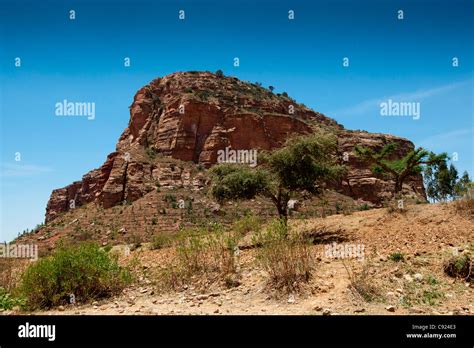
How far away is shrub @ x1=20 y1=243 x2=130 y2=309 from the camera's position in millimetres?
8125

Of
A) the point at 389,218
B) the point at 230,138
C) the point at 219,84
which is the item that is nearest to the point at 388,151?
the point at 389,218

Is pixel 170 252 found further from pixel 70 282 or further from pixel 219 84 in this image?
pixel 219 84

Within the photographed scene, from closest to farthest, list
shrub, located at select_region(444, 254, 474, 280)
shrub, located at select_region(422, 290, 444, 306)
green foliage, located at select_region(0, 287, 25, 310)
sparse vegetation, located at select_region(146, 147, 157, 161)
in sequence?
shrub, located at select_region(422, 290, 444, 306)
green foliage, located at select_region(0, 287, 25, 310)
shrub, located at select_region(444, 254, 474, 280)
sparse vegetation, located at select_region(146, 147, 157, 161)

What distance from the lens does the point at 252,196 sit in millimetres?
16188

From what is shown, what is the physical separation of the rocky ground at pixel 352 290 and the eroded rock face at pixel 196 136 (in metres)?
46.6

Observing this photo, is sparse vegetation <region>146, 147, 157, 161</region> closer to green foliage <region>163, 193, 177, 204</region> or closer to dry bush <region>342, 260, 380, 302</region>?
green foliage <region>163, 193, 177, 204</region>

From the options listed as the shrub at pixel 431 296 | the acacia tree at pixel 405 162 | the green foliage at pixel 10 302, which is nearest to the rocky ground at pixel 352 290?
the shrub at pixel 431 296

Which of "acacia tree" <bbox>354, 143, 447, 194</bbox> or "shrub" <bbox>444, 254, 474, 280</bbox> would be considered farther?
"acacia tree" <bbox>354, 143, 447, 194</bbox>

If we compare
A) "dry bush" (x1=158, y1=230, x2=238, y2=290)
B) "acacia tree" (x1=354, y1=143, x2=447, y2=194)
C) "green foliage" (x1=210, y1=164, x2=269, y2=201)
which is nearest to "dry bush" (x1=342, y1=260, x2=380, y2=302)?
"dry bush" (x1=158, y1=230, x2=238, y2=290)

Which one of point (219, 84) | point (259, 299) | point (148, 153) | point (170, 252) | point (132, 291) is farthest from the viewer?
point (219, 84)

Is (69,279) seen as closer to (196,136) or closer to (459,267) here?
(459,267)

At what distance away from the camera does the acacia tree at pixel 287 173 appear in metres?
15.0

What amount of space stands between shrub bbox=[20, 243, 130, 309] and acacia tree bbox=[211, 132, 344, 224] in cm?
782
